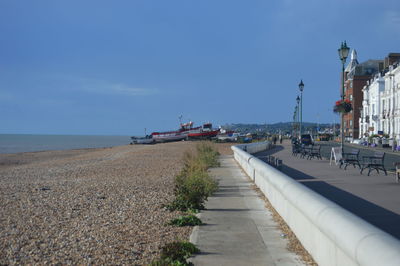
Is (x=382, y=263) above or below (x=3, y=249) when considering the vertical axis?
above

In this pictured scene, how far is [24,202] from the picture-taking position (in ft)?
41.4

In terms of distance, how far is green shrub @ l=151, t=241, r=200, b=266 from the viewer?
5828 millimetres

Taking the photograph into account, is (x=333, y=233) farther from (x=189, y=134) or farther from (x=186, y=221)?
(x=189, y=134)

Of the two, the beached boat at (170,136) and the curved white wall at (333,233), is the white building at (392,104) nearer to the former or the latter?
the beached boat at (170,136)

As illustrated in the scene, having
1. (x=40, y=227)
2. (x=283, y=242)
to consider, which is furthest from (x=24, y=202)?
(x=283, y=242)

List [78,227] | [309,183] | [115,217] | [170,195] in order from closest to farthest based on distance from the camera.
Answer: [78,227] < [115,217] < [170,195] < [309,183]

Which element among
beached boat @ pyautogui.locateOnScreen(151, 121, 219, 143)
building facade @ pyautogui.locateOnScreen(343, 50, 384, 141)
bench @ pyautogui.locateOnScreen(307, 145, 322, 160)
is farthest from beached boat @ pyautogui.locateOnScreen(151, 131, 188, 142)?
bench @ pyautogui.locateOnScreen(307, 145, 322, 160)

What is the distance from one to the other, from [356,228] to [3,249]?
5.57 meters

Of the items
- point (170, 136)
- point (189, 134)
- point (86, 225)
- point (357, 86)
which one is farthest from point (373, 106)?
point (86, 225)

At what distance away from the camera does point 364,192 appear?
1290cm

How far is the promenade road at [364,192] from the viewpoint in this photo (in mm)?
9156

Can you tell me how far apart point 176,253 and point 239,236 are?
1699 millimetres

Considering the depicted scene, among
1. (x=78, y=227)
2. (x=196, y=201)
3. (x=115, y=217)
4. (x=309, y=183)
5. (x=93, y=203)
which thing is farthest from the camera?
(x=309, y=183)

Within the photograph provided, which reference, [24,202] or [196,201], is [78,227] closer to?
[196,201]
